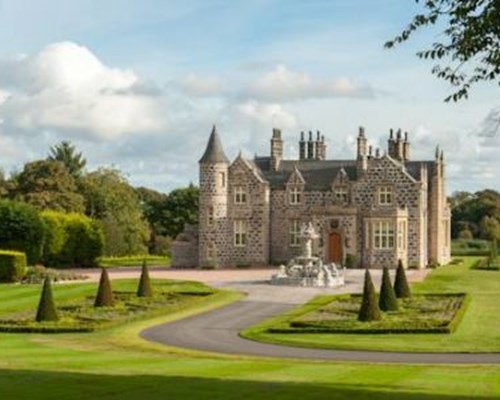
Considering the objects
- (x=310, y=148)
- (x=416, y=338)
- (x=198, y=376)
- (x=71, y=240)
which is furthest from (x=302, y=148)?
(x=198, y=376)

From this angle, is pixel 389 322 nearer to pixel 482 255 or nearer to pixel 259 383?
pixel 259 383

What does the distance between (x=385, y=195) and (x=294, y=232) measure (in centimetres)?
744

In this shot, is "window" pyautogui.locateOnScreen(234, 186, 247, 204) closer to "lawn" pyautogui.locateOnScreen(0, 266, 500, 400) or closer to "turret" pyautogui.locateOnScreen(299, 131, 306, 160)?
"turret" pyautogui.locateOnScreen(299, 131, 306, 160)

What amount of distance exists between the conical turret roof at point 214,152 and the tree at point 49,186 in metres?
23.4

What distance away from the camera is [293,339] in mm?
A: 29453

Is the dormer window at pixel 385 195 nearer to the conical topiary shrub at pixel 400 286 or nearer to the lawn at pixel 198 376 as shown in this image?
the conical topiary shrub at pixel 400 286

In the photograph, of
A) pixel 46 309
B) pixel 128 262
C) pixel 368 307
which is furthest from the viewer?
pixel 128 262

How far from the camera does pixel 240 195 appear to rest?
70812 mm

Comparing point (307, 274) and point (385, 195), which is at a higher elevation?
point (385, 195)

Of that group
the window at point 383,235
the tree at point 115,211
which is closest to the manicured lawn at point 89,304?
the window at point 383,235

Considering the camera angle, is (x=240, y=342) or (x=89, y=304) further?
(x=89, y=304)

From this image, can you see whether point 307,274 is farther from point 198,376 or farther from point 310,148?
point 198,376

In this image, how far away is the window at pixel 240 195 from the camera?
2788 inches

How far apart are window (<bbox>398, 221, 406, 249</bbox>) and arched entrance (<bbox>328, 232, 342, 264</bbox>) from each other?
432 centimetres
